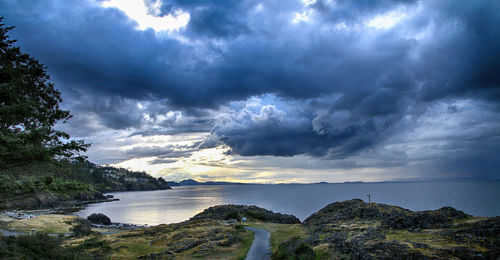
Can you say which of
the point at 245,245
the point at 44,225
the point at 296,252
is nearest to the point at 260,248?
the point at 245,245

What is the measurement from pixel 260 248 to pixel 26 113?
24.4 meters

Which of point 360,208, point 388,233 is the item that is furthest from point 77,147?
point 360,208

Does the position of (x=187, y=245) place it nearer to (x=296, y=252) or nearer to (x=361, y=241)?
(x=296, y=252)

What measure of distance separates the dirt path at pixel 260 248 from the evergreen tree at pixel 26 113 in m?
18.4

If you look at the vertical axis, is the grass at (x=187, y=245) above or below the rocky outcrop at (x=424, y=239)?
below

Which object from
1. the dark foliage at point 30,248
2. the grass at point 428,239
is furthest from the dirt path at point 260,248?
the dark foliage at point 30,248

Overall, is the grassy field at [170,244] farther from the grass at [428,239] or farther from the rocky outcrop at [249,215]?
the rocky outcrop at [249,215]

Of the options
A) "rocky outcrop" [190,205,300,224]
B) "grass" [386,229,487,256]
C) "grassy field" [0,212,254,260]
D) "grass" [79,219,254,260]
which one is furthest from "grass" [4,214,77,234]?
"grass" [386,229,487,256]

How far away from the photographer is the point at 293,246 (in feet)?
76.4

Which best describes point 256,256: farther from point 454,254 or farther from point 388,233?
point 454,254

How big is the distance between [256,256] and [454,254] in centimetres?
1604

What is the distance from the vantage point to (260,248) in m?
29.5

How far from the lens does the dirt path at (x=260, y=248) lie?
85.0 feet

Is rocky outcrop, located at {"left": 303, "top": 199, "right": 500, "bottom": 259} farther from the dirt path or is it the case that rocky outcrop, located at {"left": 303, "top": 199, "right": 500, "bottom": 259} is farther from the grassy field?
the grassy field
